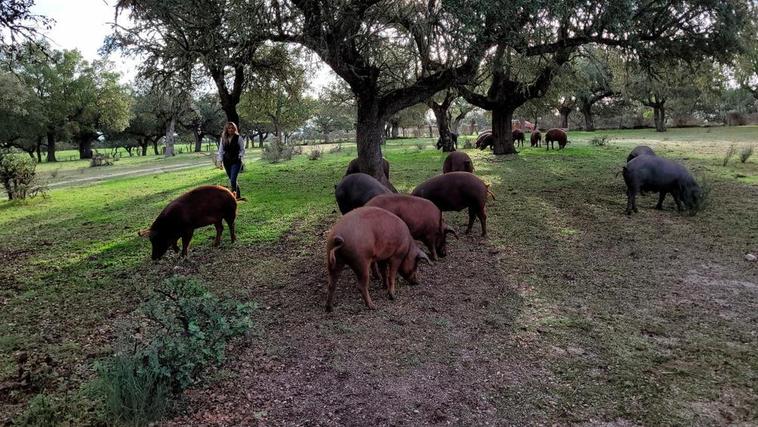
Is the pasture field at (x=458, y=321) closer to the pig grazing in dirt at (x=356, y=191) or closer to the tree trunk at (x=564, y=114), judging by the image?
the pig grazing in dirt at (x=356, y=191)

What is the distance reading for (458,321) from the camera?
16.0ft

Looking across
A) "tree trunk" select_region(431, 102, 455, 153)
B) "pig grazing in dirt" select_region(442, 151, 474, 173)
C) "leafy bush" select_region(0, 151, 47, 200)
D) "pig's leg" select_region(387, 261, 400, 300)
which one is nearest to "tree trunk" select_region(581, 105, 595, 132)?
"tree trunk" select_region(431, 102, 455, 153)

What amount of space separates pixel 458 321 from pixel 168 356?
269 centimetres

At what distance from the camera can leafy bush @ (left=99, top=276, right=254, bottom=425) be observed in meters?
3.14

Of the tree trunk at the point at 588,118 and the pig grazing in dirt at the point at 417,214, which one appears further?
the tree trunk at the point at 588,118

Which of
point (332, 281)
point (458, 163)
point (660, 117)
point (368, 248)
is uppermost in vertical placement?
point (660, 117)

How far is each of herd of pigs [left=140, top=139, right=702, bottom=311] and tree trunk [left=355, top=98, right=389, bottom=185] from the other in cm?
455

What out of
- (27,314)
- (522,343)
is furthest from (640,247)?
(27,314)

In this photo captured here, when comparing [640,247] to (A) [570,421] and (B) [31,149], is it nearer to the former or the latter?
(A) [570,421]

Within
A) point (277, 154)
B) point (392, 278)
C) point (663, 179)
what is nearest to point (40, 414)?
point (392, 278)

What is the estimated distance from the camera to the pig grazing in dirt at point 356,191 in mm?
7551

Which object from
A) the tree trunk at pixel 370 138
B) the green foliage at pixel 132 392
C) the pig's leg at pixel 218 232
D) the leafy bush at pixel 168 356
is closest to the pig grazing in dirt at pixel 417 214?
the leafy bush at pixel 168 356

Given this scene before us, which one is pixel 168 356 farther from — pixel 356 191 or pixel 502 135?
pixel 502 135

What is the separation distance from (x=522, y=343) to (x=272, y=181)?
495 inches
